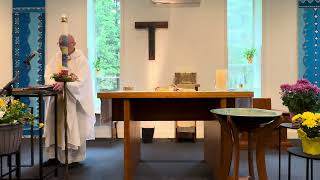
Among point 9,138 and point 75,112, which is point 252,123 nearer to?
point 9,138

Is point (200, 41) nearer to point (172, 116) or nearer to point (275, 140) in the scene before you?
point (275, 140)

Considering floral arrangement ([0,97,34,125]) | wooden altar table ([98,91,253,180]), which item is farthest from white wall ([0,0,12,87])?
wooden altar table ([98,91,253,180])

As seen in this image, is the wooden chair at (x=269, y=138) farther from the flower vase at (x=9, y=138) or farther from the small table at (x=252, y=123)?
the flower vase at (x=9, y=138)

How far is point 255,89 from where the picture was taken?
237 inches

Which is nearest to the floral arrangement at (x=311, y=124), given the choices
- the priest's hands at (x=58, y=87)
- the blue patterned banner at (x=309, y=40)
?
the priest's hands at (x=58, y=87)

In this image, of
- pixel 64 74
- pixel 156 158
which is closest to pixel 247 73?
pixel 156 158

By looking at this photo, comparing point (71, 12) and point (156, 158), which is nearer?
point (156, 158)

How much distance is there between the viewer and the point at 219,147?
3039 millimetres

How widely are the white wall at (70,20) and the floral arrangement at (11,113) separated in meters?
3.02

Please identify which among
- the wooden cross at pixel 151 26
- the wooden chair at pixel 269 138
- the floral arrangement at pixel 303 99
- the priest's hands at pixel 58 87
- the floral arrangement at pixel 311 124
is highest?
the wooden cross at pixel 151 26

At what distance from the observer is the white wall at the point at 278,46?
18.6 feet

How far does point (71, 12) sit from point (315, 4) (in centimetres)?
407

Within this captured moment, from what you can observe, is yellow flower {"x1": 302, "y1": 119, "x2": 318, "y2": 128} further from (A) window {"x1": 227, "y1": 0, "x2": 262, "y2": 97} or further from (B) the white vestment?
(A) window {"x1": 227, "y1": 0, "x2": 262, "y2": 97}

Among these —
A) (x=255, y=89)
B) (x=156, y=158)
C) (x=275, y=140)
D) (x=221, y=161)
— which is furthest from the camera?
(x=255, y=89)
